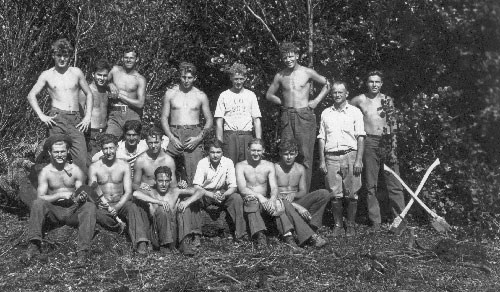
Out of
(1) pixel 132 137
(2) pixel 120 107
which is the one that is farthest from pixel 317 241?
(2) pixel 120 107

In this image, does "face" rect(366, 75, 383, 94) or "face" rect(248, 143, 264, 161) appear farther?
"face" rect(366, 75, 383, 94)

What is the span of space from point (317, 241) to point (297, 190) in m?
0.82

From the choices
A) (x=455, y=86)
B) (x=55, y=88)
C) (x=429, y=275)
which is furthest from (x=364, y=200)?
(x=55, y=88)

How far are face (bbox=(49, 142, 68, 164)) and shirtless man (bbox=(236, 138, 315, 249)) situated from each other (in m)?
1.91

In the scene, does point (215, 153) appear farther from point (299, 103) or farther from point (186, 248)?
point (299, 103)

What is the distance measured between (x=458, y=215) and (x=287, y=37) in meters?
3.52

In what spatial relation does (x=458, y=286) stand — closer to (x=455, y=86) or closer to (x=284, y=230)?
(x=284, y=230)

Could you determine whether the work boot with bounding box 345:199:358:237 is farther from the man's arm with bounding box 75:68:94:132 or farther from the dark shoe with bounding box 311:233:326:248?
the man's arm with bounding box 75:68:94:132

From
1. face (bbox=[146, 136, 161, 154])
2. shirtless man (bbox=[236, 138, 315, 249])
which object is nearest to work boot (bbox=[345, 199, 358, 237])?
shirtless man (bbox=[236, 138, 315, 249])

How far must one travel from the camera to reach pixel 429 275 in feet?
25.7

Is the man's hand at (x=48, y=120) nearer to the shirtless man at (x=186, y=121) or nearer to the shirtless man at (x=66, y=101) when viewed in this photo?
the shirtless man at (x=66, y=101)

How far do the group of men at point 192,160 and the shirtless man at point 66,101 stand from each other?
0.01 meters

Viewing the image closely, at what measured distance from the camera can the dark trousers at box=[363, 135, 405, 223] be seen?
31.2 ft

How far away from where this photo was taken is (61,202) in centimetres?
867
